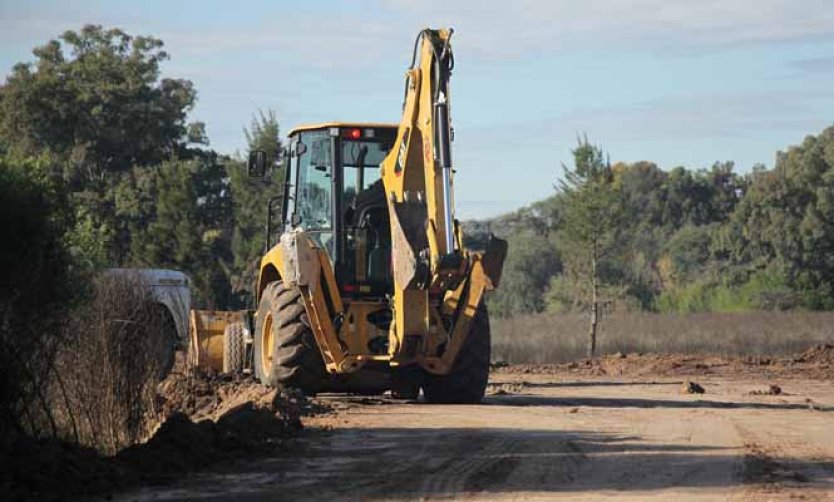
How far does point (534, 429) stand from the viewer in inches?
607

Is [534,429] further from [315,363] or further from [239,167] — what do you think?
[239,167]

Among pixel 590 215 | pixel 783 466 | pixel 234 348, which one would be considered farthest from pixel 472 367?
pixel 590 215

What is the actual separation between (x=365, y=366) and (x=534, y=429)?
152 inches

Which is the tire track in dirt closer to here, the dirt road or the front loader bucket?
the dirt road

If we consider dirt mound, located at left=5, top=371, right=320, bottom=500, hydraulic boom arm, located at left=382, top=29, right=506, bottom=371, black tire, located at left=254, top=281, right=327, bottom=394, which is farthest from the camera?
black tire, located at left=254, top=281, right=327, bottom=394

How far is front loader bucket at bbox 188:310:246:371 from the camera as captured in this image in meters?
24.8

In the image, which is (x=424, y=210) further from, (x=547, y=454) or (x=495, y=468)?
(x=495, y=468)

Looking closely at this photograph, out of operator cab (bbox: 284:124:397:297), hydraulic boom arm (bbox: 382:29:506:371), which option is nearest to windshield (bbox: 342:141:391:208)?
operator cab (bbox: 284:124:397:297)

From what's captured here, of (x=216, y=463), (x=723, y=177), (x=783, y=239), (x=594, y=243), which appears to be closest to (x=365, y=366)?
(x=216, y=463)

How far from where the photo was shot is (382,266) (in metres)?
19.0

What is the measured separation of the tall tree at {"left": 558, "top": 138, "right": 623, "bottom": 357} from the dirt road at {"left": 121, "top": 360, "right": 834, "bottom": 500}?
16.3 m

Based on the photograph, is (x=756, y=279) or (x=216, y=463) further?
(x=756, y=279)

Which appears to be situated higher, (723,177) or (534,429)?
(723,177)

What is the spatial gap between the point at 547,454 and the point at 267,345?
7740 millimetres
